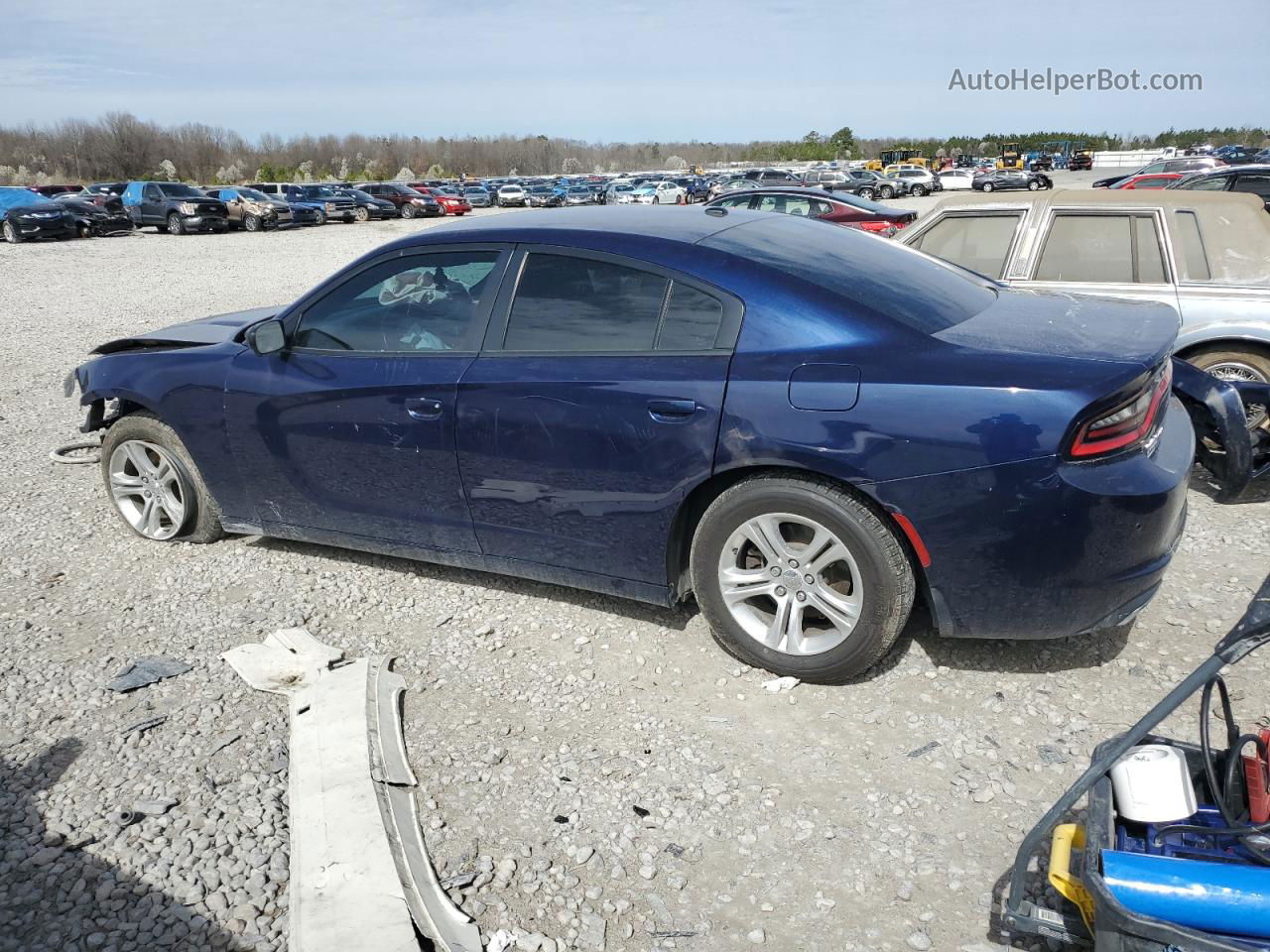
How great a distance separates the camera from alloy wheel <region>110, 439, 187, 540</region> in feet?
16.4

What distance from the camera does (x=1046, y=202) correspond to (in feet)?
21.4

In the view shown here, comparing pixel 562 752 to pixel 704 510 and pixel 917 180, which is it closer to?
pixel 704 510

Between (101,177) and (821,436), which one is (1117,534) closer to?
(821,436)

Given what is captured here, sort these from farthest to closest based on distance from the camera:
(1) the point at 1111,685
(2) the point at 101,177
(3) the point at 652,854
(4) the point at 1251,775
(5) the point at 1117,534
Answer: (2) the point at 101,177, (1) the point at 1111,685, (5) the point at 1117,534, (3) the point at 652,854, (4) the point at 1251,775

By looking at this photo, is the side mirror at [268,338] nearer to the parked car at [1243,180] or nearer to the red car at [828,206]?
the parked car at [1243,180]

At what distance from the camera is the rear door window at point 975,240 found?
6594 millimetres

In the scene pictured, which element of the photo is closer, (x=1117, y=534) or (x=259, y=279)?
(x=1117, y=534)

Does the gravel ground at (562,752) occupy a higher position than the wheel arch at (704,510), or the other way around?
the wheel arch at (704,510)

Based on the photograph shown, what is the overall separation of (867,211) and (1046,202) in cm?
1451

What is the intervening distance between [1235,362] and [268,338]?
5.61 meters

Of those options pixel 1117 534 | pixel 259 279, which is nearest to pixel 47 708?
pixel 1117 534

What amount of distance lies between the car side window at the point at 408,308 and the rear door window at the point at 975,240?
3835 mm

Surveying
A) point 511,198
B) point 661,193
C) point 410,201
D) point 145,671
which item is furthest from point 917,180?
point 145,671

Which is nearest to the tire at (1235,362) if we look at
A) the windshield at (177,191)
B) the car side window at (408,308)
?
the car side window at (408,308)
